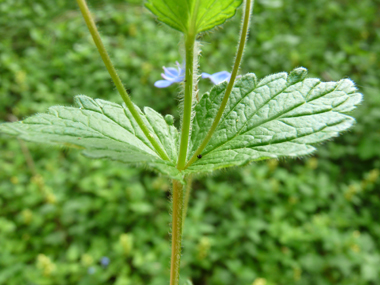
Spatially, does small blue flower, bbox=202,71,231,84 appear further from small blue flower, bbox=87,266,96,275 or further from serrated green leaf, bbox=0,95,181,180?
small blue flower, bbox=87,266,96,275

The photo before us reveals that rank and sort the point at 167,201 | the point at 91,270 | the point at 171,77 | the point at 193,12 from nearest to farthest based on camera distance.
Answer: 1. the point at 193,12
2. the point at 171,77
3. the point at 91,270
4. the point at 167,201

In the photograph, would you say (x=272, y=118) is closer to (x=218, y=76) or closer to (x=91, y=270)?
(x=218, y=76)

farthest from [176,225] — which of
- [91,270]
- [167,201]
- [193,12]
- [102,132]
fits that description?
[167,201]

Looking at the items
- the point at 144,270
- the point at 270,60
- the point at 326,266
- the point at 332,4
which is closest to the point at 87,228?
the point at 144,270

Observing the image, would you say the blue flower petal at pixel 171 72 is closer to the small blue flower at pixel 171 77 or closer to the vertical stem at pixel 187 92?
the small blue flower at pixel 171 77

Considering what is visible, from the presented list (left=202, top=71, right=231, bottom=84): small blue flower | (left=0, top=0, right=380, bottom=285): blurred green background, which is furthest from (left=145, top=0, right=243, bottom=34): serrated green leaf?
(left=0, top=0, right=380, bottom=285): blurred green background

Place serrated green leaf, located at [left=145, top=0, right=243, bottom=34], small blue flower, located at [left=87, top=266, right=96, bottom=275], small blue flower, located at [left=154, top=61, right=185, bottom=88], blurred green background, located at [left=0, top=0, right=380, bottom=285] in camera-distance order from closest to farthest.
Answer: serrated green leaf, located at [left=145, top=0, right=243, bottom=34], small blue flower, located at [left=154, top=61, right=185, bottom=88], small blue flower, located at [left=87, top=266, right=96, bottom=275], blurred green background, located at [left=0, top=0, right=380, bottom=285]
